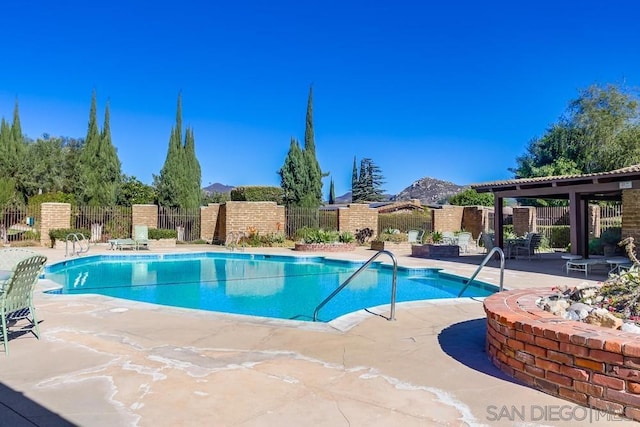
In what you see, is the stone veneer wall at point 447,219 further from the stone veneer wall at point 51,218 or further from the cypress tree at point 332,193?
the cypress tree at point 332,193

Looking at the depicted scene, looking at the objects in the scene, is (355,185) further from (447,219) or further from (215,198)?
(447,219)

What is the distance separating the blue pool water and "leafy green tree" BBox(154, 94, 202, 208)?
25.1ft

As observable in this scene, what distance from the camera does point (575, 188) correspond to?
11.9 m

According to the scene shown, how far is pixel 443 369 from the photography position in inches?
144

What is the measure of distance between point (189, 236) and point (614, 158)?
23.5 meters

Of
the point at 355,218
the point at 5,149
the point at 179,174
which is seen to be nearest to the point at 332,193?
the point at 179,174

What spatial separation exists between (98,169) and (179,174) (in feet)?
13.8

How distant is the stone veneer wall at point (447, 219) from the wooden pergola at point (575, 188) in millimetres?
8722

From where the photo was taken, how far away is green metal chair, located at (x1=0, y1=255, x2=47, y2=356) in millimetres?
4094

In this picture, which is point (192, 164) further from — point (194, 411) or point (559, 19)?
point (194, 411)

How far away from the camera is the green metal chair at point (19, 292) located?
13.4 ft

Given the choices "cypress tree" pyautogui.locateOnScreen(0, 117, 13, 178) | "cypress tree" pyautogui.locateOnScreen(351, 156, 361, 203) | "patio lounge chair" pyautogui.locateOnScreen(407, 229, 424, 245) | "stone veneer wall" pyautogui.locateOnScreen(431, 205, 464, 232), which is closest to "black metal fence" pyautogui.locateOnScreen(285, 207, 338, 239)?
"patio lounge chair" pyautogui.locateOnScreen(407, 229, 424, 245)

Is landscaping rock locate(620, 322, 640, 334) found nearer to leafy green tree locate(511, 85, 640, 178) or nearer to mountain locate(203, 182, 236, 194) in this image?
leafy green tree locate(511, 85, 640, 178)

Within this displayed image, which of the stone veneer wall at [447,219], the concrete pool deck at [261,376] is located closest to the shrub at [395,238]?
the stone veneer wall at [447,219]
